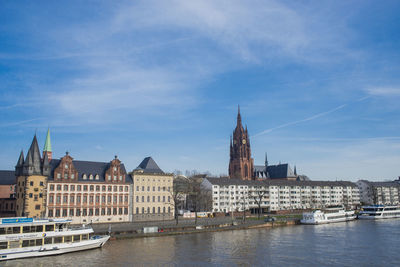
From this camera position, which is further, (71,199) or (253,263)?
(71,199)

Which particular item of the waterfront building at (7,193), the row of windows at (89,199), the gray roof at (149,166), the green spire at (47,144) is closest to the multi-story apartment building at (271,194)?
the gray roof at (149,166)

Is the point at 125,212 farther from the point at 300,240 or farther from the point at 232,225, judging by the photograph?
the point at 300,240

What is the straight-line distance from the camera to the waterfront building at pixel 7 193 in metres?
90.9

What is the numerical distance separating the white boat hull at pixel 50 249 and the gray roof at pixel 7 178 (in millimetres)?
60461

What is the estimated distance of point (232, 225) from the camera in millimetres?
98250

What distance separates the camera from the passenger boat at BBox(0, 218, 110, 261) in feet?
182

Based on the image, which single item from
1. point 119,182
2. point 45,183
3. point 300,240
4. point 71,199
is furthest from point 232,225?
point 45,183

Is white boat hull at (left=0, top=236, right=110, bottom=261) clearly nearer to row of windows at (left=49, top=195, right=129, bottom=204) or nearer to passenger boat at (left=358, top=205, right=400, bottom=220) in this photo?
row of windows at (left=49, top=195, right=129, bottom=204)

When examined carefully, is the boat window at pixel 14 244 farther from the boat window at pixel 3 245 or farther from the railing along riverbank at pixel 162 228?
the railing along riverbank at pixel 162 228

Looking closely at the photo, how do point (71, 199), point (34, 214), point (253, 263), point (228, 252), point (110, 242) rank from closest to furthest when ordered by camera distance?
point (253, 263) < point (228, 252) < point (110, 242) < point (34, 214) < point (71, 199)

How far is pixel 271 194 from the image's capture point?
170 metres

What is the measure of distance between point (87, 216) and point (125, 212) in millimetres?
11296

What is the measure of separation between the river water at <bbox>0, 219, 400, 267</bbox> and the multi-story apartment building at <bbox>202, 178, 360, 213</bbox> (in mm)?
62087

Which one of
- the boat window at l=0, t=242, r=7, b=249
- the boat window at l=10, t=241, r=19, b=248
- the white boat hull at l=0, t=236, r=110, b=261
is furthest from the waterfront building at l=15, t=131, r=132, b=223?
the boat window at l=0, t=242, r=7, b=249
